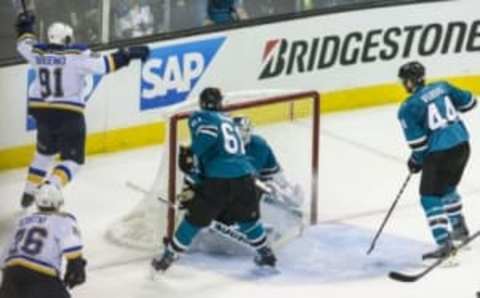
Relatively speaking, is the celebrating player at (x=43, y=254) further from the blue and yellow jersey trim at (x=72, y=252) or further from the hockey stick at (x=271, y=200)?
the hockey stick at (x=271, y=200)

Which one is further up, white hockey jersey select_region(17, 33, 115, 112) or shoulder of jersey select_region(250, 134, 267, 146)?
white hockey jersey select_region(17, 33, 115, 112)

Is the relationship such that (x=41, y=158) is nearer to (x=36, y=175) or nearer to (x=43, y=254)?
(x=36, y=175)

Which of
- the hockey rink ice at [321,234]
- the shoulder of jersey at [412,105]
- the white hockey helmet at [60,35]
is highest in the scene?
the white hockey helmet at [60,35]

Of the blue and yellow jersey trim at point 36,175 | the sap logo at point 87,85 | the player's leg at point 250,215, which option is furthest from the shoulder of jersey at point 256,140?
the sap logo at point 87,85

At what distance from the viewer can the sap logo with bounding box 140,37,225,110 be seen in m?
9.88

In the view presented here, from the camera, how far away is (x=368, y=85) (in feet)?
36.2

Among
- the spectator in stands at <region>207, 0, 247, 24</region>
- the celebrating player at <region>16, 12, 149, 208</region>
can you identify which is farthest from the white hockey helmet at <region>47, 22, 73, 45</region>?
the spectator in stands at <region>207, 0, 247, 24</region>

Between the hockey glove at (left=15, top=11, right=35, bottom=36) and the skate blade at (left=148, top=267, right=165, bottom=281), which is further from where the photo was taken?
the hockey glove at (left=15, top=11, right=35, bottom=36)

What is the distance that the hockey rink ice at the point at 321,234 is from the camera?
7.29 m

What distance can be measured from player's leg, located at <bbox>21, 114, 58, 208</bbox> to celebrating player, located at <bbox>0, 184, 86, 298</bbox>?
7.39 ft

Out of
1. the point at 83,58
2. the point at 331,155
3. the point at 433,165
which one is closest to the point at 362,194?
the point at 331,155

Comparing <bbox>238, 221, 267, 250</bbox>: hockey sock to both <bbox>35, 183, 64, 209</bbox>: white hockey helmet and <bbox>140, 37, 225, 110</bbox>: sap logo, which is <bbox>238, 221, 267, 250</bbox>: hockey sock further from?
<bbox>140, 37, 225, 110</bbox>: sap logo

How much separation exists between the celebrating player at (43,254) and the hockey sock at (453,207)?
249 cm

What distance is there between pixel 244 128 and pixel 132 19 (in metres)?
2.61
